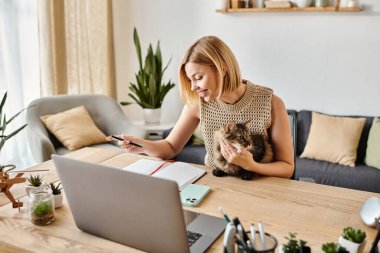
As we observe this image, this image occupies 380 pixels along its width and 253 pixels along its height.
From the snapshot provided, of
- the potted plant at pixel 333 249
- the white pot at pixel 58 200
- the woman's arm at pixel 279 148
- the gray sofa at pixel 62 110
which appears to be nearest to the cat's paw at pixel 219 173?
the woman's arm at pixel 279 148

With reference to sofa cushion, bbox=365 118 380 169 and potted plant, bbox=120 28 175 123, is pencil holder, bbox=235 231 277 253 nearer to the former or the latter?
sofa cushion, bbox=365 118 380 169

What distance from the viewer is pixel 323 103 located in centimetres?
327

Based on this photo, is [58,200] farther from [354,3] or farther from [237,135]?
[354,3]

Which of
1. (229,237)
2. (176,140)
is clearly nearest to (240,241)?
(229,237)

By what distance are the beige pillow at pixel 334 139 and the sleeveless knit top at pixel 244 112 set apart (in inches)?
61.7

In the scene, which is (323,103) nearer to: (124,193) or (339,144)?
(339,144)

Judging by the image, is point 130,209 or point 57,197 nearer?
point 130,209

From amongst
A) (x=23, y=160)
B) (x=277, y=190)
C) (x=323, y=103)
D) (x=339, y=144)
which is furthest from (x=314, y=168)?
(x=23, y=160)

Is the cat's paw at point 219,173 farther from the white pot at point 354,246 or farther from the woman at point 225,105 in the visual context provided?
the white pot at point 354,246

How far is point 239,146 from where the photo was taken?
1364mm

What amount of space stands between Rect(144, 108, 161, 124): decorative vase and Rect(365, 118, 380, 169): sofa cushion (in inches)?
73.8

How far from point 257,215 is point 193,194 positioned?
23 centimetres

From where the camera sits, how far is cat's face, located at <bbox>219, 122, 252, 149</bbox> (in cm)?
137

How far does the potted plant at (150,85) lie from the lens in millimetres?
3404
